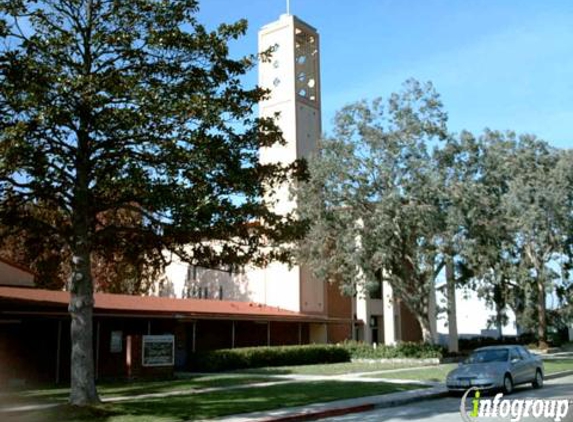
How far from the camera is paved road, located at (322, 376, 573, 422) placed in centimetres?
1391

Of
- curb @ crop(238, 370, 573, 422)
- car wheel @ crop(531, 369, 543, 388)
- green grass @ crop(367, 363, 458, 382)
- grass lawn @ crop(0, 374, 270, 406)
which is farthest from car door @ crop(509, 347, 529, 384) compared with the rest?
grass lawn @ crop(0, 374, 270, 406)

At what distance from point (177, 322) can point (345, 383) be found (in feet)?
46.0

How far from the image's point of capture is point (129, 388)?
21719 mm

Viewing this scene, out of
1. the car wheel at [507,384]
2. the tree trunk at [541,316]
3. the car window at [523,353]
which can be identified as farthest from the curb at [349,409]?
the tree trunk at [541,316]

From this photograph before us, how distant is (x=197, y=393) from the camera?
1953 cm

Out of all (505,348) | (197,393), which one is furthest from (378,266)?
(197,393)

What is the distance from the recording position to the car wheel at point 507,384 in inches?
722

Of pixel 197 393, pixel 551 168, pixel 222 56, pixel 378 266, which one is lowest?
pixel 197 393

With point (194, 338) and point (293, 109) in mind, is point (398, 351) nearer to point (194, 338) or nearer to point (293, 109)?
point (194, 338)

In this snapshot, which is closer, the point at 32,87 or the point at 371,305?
the point at 32,87

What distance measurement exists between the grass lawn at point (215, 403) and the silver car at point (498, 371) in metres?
2.18

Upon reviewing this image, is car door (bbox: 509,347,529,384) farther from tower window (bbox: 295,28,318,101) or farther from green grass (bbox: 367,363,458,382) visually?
tower window (bbox: 295,28,318,101)

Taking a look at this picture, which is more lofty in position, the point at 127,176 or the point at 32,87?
the point at 32,87

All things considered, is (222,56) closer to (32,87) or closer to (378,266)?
(32,87)
